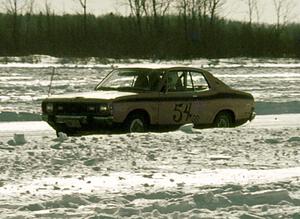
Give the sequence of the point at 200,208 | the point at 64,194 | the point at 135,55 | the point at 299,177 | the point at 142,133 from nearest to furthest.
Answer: the point at 200,208 → the point at 64,194 → the point at 299,177 → the point at 142,133 → the point at 135,55

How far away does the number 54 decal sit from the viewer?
13.8 m

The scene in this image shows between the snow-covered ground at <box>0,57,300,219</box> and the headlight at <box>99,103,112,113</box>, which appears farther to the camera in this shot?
the headlight at <box>99,103,112,113</box>

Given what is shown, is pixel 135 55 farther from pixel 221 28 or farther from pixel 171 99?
pixel 171 99

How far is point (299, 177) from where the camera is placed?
905 centimetres

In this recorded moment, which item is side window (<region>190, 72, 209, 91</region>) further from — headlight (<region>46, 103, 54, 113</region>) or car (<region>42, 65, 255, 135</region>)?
headlight (<region>46, 103, 54, 113</region>)

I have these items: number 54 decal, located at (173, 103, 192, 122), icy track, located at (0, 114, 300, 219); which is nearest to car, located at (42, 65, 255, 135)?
number 54 decal, located at (173, 103, 192, 122)

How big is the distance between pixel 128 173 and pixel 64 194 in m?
1.62

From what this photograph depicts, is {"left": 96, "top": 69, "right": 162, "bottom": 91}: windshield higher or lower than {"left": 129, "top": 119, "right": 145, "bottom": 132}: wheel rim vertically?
higher

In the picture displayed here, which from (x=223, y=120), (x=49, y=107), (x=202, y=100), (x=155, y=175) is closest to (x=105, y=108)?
(x=49, y=107)

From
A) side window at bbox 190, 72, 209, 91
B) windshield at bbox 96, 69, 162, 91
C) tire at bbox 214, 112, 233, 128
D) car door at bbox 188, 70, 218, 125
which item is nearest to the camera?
windshield at bbox 96, 69, 162, 91

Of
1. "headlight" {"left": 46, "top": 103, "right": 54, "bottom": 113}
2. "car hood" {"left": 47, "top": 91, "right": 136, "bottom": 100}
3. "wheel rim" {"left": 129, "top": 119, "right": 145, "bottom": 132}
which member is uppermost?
"car hood" {"left": 47, "top": 91, "right": 136, "bottom": 100}

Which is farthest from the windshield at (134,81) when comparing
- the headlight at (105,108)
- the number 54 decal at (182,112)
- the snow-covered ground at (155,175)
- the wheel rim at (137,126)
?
the snow-covered ground at (155,175)

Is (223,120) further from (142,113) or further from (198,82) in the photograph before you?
(142,113)

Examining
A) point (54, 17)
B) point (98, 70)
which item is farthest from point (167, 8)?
point (98, 70)
